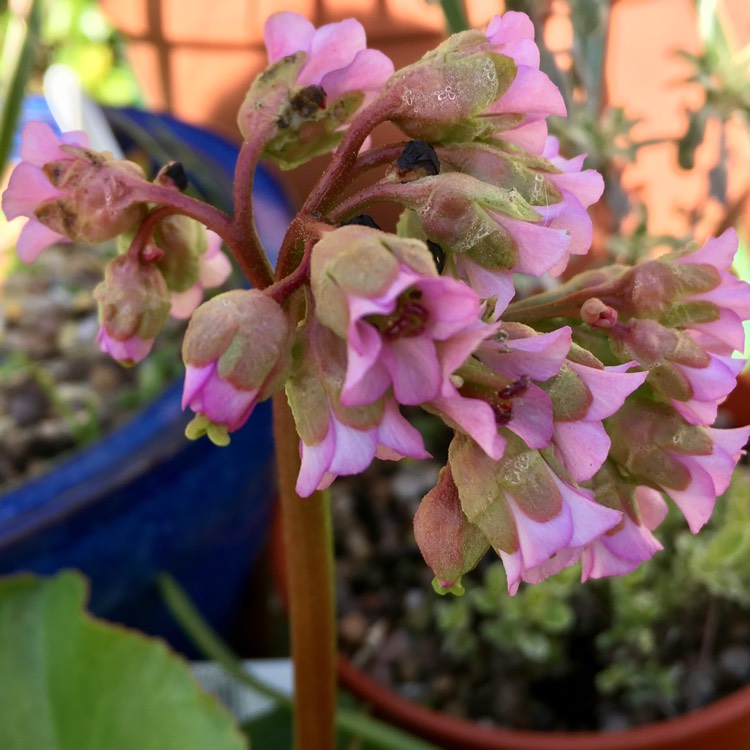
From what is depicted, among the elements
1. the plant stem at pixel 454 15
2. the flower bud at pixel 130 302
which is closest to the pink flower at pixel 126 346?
the flower bud at pixel 130 302

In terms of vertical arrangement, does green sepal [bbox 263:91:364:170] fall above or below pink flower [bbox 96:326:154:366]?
above

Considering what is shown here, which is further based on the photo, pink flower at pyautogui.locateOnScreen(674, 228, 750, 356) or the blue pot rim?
the blue pot rim

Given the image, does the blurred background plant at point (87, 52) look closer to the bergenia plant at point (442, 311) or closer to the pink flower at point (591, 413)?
the bergenia plant at point (442, 311)

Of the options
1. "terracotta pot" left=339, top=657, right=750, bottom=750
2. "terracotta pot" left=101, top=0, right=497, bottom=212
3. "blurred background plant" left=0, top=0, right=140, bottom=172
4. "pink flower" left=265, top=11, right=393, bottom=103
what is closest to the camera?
"pink flower" left=265, top=11, right=393, bottom=103

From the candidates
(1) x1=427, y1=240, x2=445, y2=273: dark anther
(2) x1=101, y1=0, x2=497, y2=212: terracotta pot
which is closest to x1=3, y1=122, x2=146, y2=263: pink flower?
(1) x1=427, y1=240, x2=445, y2=273: dark anther

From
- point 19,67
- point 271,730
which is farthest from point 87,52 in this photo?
point 271,730

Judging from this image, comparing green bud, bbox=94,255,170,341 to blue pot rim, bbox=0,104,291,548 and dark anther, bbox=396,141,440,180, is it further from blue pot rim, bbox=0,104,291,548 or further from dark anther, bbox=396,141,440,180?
blue pot rim, bbox=0,104,291,548

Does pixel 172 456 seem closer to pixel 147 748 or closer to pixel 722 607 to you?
pixel 147 748

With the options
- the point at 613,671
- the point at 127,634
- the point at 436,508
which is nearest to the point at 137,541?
the point at 127,634
